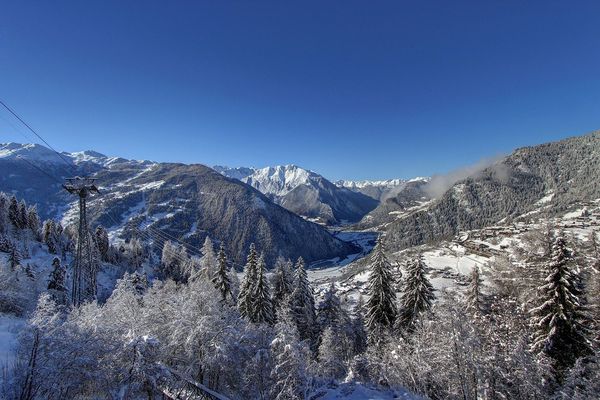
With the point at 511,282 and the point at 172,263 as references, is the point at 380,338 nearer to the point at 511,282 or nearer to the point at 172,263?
the point at 511,282

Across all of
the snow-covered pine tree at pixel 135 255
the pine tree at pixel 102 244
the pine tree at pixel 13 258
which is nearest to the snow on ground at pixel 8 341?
the pine tree at pixel 13 258

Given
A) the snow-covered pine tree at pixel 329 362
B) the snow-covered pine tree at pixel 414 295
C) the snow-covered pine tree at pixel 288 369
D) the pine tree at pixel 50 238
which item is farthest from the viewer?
the pine tree at pixel 50 238

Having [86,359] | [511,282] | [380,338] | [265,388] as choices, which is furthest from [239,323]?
[511,282]

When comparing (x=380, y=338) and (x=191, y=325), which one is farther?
(x=380, y=338)

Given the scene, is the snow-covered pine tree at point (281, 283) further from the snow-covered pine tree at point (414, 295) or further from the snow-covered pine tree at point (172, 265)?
the snow-covered pine tree at point (172, 265)

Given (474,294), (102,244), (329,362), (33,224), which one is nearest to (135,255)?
(102,244)
